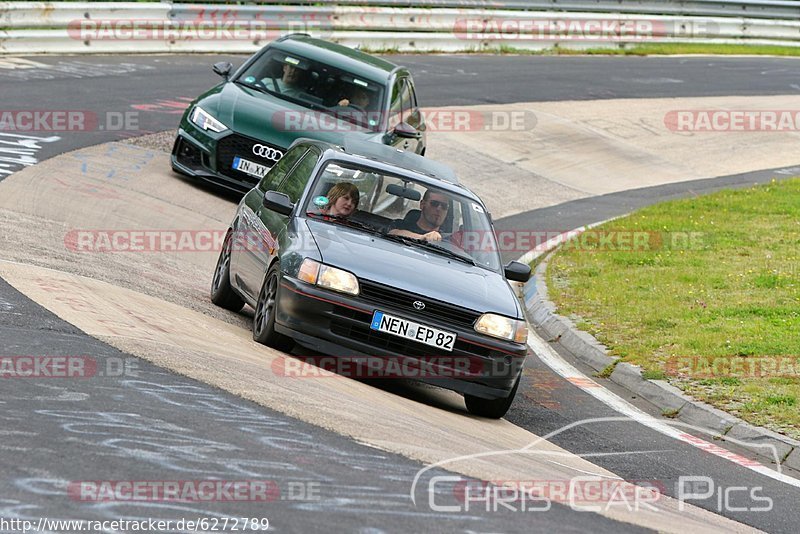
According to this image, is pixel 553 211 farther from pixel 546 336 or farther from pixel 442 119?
pixel 546 336

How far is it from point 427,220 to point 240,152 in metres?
5.91

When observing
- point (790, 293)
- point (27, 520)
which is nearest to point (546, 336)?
point (790, 293)

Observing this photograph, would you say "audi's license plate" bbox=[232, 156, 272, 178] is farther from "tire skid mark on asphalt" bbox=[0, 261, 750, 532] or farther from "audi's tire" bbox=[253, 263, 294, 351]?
"audi's tire" bbox=[253, 263, 294, 351]

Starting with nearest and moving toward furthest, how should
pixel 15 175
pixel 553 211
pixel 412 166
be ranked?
pixel 412 166 < pixel 15 175 < pixel 553 211

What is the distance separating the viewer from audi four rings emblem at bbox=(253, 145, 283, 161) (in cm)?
1545

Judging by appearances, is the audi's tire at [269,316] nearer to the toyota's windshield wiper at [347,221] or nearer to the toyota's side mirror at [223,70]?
the toyota's windshield wiper at [347,221]

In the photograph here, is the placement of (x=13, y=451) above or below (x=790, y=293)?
above

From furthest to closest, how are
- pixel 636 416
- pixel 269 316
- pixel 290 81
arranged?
pixel 290 81, pixel 636 416, pixel 269 316

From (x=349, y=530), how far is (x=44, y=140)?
12.8m

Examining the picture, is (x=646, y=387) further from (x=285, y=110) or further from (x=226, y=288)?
(x=285, y=110)

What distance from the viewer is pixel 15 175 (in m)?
14.7

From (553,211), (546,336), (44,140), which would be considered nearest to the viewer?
(546,336)

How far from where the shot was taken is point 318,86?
16766mm

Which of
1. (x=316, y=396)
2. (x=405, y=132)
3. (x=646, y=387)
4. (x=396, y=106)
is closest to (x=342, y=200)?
(x=316, y=396)
